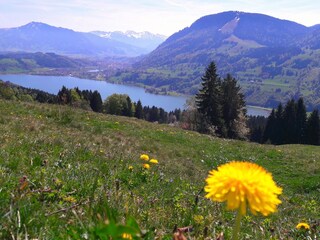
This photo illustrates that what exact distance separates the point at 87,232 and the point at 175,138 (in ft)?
74.3

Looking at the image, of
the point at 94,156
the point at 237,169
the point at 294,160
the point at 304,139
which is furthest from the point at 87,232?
the point at 304,139

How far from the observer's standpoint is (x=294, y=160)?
82.1ft

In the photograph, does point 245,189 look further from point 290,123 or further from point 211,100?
point 290,123

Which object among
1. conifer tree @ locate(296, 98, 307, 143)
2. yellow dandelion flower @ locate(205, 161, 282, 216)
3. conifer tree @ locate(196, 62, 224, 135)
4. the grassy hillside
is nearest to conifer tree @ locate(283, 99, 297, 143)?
conifer tree @ locate(296, 98, 307, 143)

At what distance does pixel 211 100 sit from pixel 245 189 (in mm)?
66089

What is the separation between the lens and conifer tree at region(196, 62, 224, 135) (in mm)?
67125

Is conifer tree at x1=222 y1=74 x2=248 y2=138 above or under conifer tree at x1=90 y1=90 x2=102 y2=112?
above

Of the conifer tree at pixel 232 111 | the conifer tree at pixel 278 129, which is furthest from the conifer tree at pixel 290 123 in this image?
the conifer tree at pixel 232 111

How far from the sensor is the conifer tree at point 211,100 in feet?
220

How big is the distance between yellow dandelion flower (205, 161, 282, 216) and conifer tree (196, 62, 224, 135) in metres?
65.5

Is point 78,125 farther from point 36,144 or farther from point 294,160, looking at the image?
point 294,160

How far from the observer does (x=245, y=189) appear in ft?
5.57

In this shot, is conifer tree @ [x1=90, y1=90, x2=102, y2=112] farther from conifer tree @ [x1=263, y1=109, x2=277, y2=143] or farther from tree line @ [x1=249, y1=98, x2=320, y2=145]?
tree line @ [x1=249, y1=98, x2=320, y2=145]

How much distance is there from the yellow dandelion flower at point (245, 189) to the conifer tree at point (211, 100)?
65.5 m
